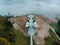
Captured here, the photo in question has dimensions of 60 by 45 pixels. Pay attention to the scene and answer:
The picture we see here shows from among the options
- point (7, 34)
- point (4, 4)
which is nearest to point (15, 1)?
point (4, 4)

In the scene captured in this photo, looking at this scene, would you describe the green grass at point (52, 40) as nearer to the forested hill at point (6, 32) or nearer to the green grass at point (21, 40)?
the green grass at point (21, 40)

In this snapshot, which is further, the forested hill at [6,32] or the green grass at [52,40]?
the green grass at [52,40]

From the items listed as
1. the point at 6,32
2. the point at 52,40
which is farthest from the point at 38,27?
the point at 6,32

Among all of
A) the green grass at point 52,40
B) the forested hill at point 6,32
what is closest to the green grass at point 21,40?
the forested hill at point 6,32

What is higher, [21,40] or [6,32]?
[6,32]

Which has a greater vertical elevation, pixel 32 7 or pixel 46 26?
pixel 32 7

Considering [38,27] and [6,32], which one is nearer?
[6,32]

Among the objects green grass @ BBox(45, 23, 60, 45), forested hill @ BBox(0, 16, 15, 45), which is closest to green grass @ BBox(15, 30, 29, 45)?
forested hill @ BBox(0, 16, 15, 45)

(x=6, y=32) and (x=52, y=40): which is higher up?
(x=6, y=32)

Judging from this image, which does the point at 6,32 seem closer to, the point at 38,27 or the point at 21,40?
the point at 21,40

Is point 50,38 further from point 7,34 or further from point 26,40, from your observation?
point 7,34

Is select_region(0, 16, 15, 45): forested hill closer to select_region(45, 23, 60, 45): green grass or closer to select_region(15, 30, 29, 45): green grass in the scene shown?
select_region(15, 30, 29, 45): green grass
